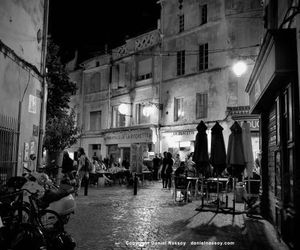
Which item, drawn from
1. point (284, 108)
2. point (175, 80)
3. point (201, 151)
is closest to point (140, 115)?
point (175, 80)

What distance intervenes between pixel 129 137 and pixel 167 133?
395 centimetres

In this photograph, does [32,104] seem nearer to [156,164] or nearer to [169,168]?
[169,168]

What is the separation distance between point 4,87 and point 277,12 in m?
7.76

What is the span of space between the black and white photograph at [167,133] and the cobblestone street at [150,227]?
0.14 ft

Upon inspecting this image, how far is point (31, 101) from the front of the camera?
13.1m

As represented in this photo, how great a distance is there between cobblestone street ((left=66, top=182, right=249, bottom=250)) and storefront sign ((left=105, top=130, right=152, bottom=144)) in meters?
15.2

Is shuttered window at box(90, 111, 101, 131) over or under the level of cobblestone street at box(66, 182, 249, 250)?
over

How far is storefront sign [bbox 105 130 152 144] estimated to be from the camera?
27.6 m

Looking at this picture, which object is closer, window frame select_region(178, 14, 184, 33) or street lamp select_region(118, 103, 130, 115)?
window frame select_region(178, 14, 184, 33)

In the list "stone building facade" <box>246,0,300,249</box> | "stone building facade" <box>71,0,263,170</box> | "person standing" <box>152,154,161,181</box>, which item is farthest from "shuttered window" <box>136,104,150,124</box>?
"stone building facade" <box>246,0,300,249</box>

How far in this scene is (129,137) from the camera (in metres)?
29.2

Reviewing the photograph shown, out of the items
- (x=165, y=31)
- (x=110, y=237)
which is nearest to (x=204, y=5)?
(x=165, y=31)

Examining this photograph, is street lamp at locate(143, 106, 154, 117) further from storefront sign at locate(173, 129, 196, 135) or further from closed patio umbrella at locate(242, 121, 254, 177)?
closed patio umbrella at locate(242, 121, 254, 177)

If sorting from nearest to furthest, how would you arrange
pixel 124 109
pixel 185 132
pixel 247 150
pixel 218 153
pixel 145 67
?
1. pixel 247 150
2. pixel 218 153
3. pixel 185 132
4. pixel 124 109
5. pixel 145 67
